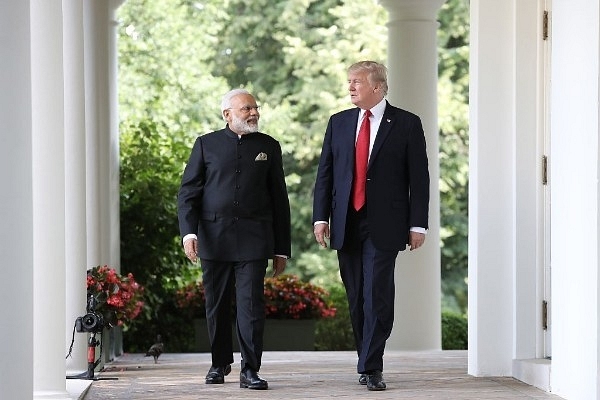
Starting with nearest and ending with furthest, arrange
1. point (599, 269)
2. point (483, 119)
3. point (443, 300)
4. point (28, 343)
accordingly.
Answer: point (28, 343) < point (599, 269) < point (483, 119) < point (443, 300)

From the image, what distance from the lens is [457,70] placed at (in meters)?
29.2

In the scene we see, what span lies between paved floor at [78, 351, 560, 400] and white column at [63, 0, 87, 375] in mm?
388

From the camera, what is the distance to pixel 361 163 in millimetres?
9773

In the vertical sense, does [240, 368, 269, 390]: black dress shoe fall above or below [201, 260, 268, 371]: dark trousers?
below

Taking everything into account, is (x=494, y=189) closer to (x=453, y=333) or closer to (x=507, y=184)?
(x=507, y=184)

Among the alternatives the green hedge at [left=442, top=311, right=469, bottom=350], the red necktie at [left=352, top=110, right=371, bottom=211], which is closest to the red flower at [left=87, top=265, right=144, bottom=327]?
the red necktie at [left=352, top=110, right=371, bottom=211]

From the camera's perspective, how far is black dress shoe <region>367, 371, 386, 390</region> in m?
9.42

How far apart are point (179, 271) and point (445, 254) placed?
41.3 feet

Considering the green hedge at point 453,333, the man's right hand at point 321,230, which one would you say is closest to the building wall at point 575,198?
the man's right hand at point 321,230

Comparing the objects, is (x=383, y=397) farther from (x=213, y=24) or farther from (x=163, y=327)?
(x=213, y=24)

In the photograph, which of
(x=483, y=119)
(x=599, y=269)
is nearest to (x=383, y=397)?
(x=599, y=269)

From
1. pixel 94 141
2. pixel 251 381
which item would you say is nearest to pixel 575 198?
pixel 251 381

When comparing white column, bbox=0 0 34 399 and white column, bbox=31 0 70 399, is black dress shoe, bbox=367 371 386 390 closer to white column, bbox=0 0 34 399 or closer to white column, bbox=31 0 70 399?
white column, bbox=31 0 70 399

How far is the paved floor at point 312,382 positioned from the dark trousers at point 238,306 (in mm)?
244
